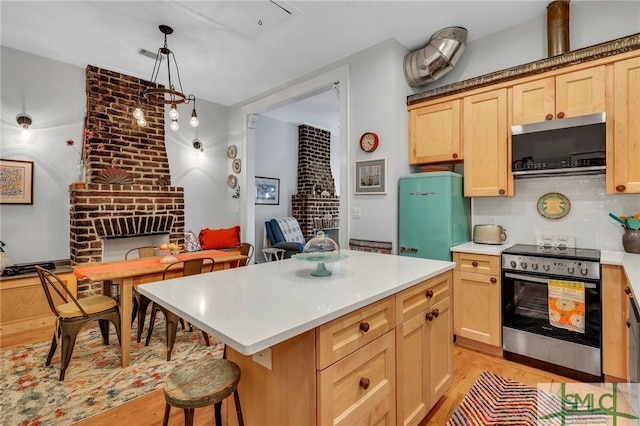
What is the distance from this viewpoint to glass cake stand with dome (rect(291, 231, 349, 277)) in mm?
1562

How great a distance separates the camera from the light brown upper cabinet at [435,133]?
2.98 metres

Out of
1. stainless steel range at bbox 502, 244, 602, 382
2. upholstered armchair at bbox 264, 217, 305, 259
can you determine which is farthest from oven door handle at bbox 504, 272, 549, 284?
upholstered armchair at bbox 264, 217, 305, 259

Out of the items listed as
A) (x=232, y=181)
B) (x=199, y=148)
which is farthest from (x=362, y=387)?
(x=199, y=148)

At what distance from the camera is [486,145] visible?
282 centimetres

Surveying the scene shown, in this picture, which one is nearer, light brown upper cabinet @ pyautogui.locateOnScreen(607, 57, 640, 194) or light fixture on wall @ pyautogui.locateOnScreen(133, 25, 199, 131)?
light brown upper cabinet @ pyautogui.locateOnScreen(607, 57, 640, 194)

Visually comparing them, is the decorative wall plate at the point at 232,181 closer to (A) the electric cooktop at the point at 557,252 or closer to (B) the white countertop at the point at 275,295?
(B) the white countertop at the point at 275,295

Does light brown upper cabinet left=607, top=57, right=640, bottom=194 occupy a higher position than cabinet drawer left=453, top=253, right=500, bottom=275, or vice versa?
light brown upper cabinet left=607, top=57, right=640, bottom=194

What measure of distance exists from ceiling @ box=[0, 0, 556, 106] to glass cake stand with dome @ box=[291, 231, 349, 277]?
6.97 feet

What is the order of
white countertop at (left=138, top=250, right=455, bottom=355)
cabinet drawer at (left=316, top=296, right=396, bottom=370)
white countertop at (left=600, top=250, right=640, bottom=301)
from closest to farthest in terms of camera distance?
white countertop at (left=138, top=250, right=455, bottom=355)
cabinet drawer at (left=316, top=296, right=396, bottom=370)
white countertop at (left=600, top=250, right=640, bottom=301)

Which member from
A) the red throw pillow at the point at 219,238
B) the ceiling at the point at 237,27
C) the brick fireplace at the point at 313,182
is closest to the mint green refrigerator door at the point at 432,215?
the ceiling at the point at 237,27

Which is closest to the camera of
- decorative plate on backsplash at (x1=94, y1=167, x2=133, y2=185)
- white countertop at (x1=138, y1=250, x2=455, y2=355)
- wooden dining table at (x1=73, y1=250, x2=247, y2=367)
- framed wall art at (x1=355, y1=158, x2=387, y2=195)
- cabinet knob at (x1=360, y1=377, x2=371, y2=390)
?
white countertop at (x1=138, y1=250, x2=455, y2=355)

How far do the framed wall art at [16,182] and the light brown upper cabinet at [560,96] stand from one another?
4.98 m

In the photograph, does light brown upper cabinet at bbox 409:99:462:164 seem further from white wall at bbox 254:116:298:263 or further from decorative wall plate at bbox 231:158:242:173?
white wall at bbox 254:116:298:263

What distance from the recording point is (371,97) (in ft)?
10.7
